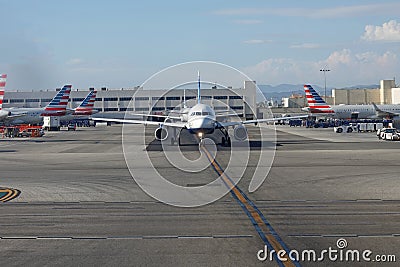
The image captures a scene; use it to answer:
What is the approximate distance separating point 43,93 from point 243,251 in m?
167

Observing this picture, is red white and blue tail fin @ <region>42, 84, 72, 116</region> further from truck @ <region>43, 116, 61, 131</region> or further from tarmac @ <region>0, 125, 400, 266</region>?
tarmac @ <region>0, 125, 400, 266</region>

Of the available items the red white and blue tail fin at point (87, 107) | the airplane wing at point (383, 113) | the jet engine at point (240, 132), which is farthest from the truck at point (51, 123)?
the airplane wing at point (383, 113)

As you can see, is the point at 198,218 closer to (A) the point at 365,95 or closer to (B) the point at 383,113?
(B) the point at 383,113

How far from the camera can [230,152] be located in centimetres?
4244

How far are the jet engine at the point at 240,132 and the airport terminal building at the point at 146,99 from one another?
6082 centimetres

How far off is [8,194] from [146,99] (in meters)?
129

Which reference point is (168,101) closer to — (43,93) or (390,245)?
(43,93)

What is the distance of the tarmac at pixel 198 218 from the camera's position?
1227 cm

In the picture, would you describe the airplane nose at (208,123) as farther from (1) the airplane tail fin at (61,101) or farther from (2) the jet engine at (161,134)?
(1) the airplane tail fin at (61,101)

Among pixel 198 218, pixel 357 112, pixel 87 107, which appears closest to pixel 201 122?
pixel 198 218

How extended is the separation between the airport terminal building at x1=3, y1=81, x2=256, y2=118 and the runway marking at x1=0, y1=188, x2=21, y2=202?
9574cm

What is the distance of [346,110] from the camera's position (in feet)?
359

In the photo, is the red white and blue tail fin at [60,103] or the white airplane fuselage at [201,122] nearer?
the white airplane fuselage at [201,122]

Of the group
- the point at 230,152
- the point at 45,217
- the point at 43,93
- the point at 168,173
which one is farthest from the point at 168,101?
the point at 45,217
